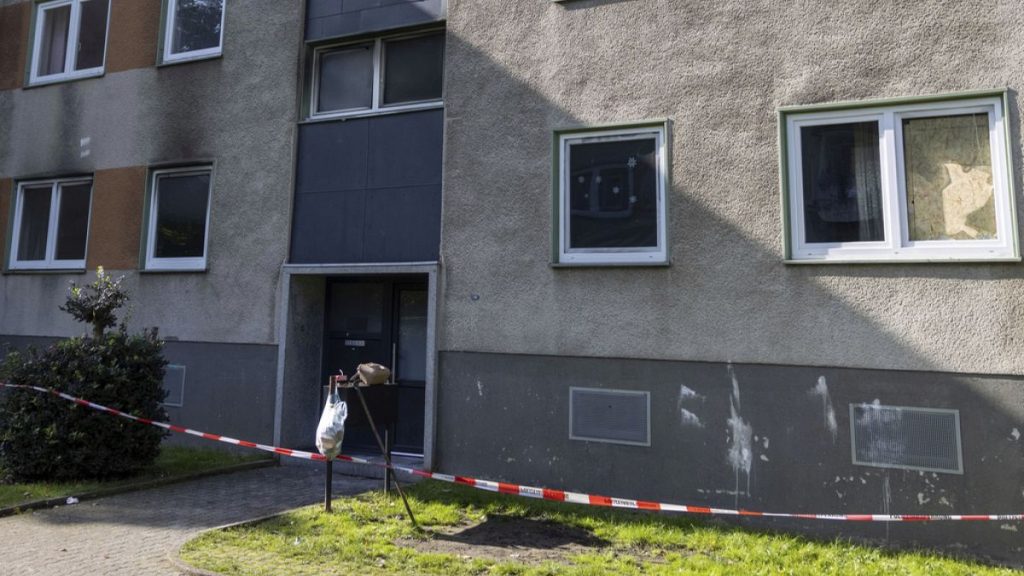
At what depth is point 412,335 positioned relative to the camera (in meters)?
9.28

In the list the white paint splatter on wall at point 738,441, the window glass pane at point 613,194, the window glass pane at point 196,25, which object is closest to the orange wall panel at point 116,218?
the window glass pane at point 196,25

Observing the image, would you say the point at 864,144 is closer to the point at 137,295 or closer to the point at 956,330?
the point at 956,330

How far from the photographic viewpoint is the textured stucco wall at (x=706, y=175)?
20.4 ft

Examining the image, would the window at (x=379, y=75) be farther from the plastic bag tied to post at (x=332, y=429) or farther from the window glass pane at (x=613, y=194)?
the plastic bag tied to post at (x=332, y=429)

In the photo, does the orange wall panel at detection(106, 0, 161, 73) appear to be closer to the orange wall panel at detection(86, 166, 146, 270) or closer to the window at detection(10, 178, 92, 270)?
the orange wall panel at detection(86, 166, 146, 270)

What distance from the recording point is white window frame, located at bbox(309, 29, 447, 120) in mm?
8914

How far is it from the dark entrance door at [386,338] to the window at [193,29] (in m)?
4.04

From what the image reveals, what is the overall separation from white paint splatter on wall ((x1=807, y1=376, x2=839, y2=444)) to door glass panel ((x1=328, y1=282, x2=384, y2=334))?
533 cm

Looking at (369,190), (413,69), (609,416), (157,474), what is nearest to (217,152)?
(369,190)

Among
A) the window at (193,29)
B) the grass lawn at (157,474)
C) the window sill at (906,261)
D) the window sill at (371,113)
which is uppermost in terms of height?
the window at (193,29)

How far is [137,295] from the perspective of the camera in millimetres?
10367

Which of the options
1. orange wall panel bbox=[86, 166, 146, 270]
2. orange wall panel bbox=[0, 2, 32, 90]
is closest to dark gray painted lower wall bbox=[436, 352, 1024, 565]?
orange wall panel bbox=[86, 166, 146, 270]

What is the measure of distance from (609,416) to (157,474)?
5162mm

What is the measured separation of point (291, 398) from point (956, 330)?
7.39 m
